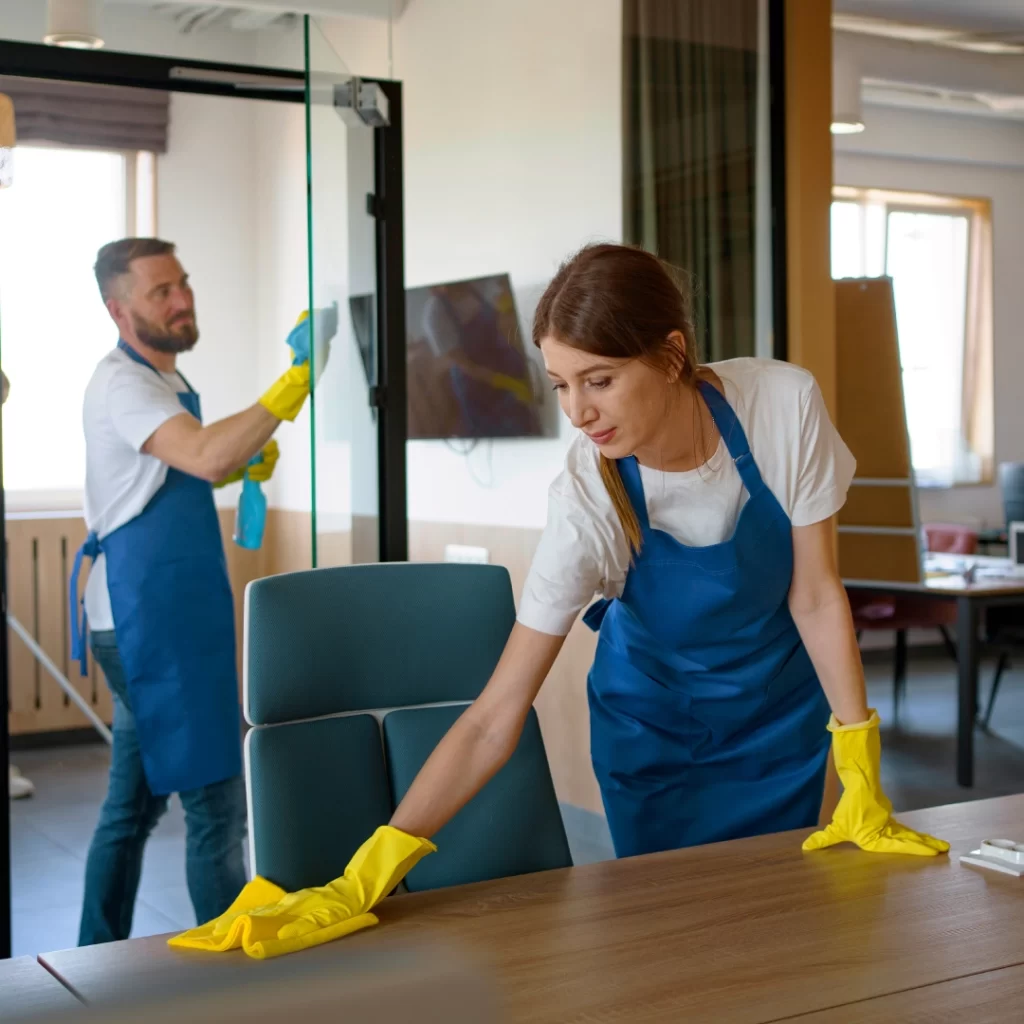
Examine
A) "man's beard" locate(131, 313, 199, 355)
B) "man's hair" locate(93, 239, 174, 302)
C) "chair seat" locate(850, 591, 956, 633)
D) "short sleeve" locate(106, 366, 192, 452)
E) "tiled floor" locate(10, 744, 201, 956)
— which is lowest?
"tiled floor" locate(10, 744, 201, 956)

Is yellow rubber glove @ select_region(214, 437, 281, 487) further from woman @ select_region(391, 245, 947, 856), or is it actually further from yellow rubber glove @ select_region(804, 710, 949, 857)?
yellow rubber glove @ select_region(804, 710, 949, 857)

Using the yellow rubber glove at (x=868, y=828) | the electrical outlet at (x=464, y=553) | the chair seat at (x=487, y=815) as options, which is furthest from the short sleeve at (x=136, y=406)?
the electrical outlet at (x=464, y=553)

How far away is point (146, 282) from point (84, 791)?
2199 mm

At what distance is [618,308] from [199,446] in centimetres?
114

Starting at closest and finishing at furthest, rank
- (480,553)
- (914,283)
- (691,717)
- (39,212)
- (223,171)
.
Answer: (691,717)
(480,553)
(39,212)
(223,171)
(914,283)

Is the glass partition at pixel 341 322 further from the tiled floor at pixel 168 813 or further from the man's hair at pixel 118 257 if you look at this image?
the tiled floor at pixel 168 813

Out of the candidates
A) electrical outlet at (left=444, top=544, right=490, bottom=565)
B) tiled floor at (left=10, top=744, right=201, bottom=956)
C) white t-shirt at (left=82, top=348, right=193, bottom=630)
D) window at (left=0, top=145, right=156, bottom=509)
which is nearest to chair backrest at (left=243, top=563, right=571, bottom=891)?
white t-shirt at (left=82, top=348, right=193, bottom=630)

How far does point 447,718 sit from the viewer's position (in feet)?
5.23

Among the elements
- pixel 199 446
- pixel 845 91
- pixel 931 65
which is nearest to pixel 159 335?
pixel 199 446

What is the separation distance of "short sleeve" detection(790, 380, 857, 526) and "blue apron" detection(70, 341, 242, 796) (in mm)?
1245

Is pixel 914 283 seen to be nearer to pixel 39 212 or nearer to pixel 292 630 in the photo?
pixel 39 212

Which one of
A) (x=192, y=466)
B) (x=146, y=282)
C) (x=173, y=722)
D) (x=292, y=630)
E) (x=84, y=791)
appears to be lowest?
(x=84, y=791)

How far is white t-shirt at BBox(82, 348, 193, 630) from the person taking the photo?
239 cm

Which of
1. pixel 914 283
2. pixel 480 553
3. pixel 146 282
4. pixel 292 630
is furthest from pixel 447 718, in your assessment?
pixel 914 283
